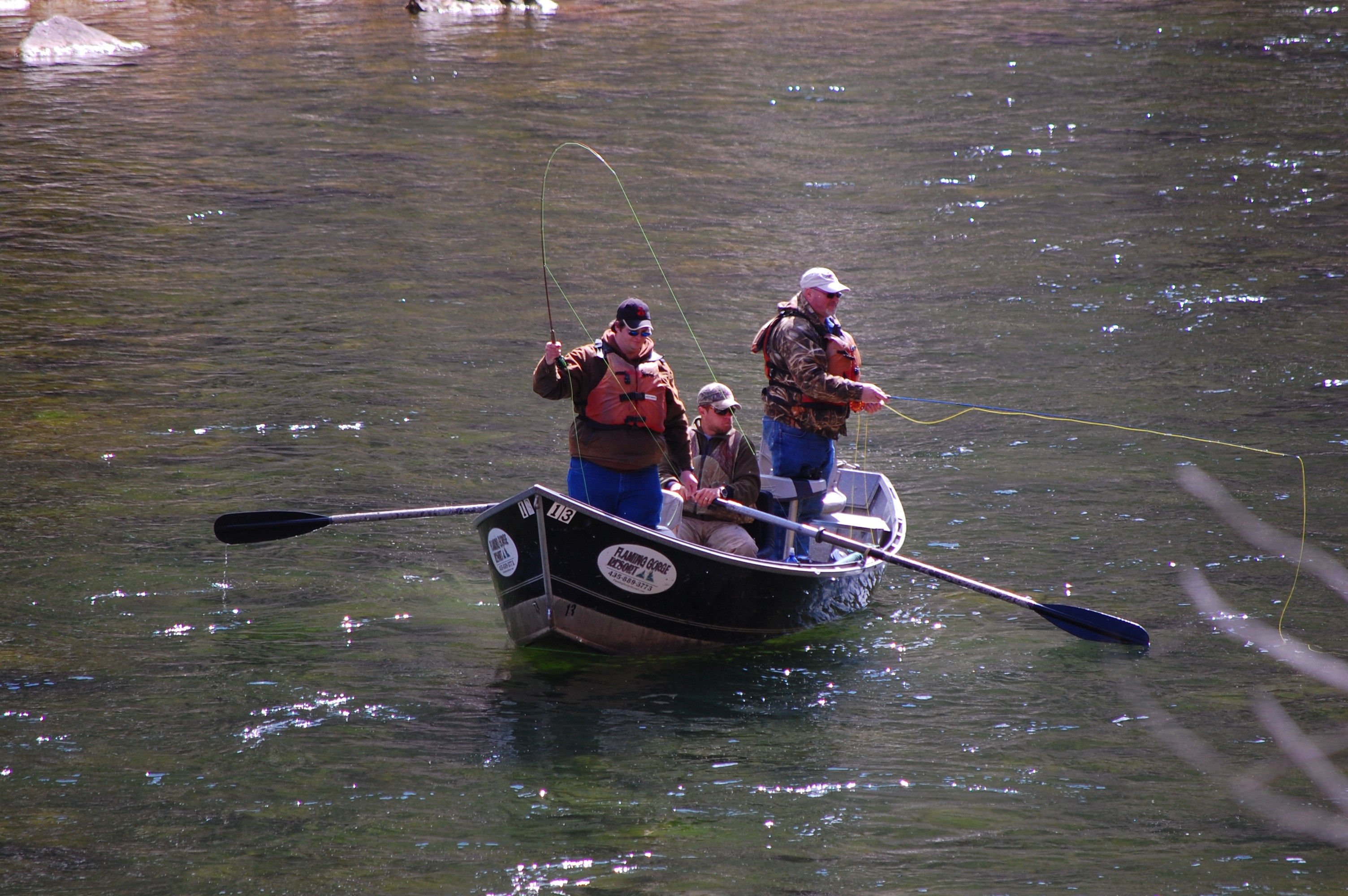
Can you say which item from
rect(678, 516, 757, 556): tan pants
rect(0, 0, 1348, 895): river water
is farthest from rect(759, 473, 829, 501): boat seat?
rect(0, 0, 1348, 895): river water

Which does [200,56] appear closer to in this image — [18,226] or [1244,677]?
[18,226]

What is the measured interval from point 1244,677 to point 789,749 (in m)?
2.65

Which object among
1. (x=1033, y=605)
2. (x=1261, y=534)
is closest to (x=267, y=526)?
(x=1033, y=605)

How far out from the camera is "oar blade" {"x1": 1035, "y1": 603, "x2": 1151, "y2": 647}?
759 cm

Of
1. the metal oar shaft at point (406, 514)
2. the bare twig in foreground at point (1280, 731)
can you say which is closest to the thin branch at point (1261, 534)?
the bare twig in foreground at point (1280, 731)

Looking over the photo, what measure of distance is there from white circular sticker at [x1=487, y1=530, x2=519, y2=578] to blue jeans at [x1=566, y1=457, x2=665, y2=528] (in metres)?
0.40

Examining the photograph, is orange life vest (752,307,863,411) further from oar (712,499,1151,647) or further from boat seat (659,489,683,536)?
boat seat (659,489,683,536)

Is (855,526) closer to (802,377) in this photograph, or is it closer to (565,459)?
(802,377)

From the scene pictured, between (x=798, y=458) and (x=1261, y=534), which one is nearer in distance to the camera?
(x=798, y=458)

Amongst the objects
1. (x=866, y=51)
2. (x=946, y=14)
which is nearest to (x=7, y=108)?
(x=866, y=51)

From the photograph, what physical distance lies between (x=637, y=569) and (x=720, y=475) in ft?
3.67

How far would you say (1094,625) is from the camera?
7.61m

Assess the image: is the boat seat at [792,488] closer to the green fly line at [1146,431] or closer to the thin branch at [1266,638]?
the green fly line at [1146,431]

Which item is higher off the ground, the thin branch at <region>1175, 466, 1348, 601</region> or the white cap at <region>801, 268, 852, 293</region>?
the white cap at <region>801, 268, 852, 293</region>
